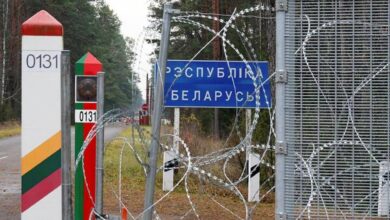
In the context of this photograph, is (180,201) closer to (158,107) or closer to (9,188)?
(9,188)

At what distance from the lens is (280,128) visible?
180 inches

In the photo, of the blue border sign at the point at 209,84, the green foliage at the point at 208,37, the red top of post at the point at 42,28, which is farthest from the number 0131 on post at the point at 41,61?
the green foliage at the point at 208,37

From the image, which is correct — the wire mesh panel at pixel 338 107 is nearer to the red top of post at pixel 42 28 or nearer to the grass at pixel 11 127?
the red top of post at pixel 42 28

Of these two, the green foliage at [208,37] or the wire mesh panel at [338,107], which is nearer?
the wire mesh panel at [338,107]

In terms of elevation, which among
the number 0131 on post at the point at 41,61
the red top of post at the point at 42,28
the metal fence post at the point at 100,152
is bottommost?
the metal fence post at the point at 100,152

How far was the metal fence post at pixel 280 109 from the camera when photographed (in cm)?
455

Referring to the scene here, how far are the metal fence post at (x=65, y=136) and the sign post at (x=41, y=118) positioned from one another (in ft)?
0.18

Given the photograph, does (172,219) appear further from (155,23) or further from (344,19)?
(344,19)

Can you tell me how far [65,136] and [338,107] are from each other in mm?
1778

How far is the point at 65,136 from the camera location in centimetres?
389

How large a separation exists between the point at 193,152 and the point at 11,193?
3.50 meters

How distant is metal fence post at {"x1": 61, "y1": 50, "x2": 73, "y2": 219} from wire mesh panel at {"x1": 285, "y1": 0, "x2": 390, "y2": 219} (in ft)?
4.71

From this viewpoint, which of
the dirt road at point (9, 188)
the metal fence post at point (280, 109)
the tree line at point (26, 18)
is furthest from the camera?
the tree line at point (26, 18)

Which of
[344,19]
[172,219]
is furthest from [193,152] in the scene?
[344,19]
